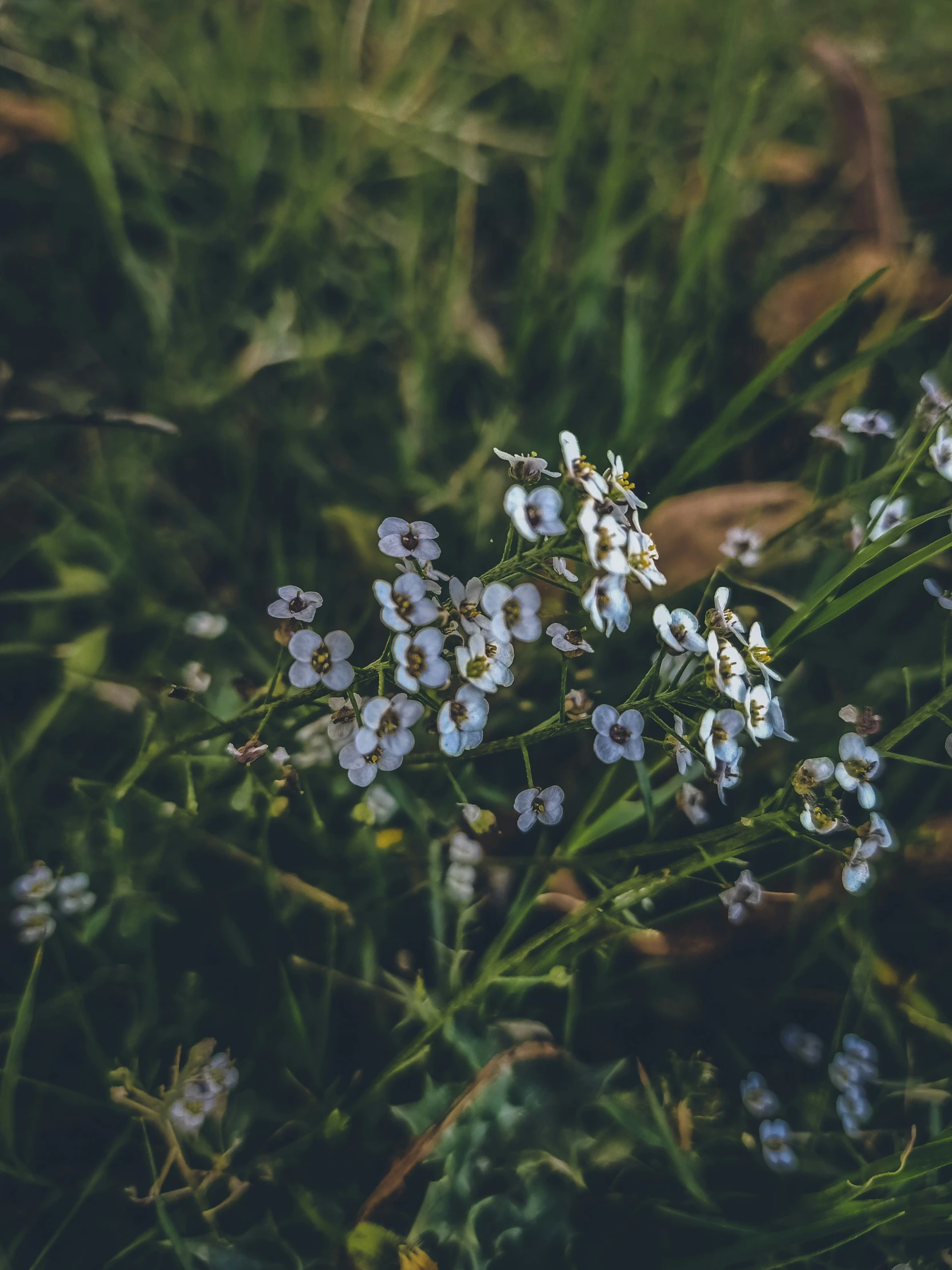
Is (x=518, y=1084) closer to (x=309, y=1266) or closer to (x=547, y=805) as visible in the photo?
(x=309, y=1266)

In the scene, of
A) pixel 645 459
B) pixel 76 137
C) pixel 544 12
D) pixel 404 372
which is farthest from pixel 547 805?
pixel 544 12

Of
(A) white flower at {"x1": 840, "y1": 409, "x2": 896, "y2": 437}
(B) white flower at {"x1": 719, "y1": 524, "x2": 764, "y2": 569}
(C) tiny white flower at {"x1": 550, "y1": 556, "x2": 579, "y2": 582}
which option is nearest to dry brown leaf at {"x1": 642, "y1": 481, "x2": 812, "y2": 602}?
(B) white flower at {"x1": 719, "y1": 524, "x2": 764, "y2": 569}

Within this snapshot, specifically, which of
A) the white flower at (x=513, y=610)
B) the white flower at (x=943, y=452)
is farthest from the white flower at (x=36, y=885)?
the white flower at (x=943, y=452)

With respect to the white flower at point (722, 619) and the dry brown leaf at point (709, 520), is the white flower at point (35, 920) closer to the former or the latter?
the white flower at point (722, 619)

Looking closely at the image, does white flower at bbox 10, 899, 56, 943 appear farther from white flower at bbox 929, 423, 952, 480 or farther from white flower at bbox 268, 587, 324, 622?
white flower at bbox 929, 423, 952, 480

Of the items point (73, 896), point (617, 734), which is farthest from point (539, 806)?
point (73, 896)

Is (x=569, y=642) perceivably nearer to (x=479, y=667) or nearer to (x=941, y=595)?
(x=479, y=667)
